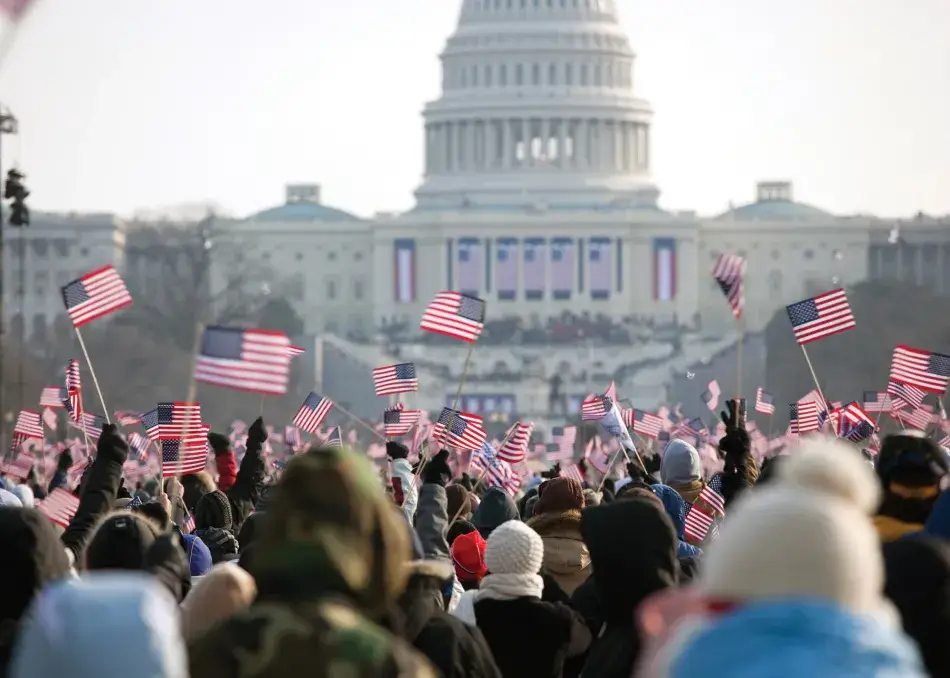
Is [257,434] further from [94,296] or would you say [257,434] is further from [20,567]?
[20,567]

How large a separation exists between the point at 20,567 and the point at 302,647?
74.5 inches

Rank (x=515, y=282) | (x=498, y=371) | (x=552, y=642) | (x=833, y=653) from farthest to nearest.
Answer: (x=515, y=282) → (x=498, y=371) → (x=552, y=642) → (x=833, y=653)

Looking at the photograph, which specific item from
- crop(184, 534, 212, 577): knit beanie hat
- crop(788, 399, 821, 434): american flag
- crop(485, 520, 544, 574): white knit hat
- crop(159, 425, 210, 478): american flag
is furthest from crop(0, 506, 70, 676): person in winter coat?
crop(788, 399, 821, 434): american flag

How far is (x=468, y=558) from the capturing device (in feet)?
38.5

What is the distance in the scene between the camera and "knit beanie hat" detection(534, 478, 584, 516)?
1128 cm

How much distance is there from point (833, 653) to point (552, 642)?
422 centimetres

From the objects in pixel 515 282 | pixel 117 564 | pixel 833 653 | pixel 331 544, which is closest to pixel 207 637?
pixel 331 544

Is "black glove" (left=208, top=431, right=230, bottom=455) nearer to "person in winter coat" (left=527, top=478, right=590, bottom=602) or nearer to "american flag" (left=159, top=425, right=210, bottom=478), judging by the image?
"american flag" (left=159, top=425, right=210, bottom=478)

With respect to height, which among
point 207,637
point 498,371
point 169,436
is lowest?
point 498,371

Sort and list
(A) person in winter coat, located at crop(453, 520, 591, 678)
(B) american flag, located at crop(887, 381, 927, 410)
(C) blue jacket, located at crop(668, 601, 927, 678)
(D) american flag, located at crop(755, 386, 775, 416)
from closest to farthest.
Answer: (C) blue jacket, located at crop(668, 601, 927, 678)
(A) person in winter coat, located at crop(453, 520, 591, 678)
(B) american flag, located at crop(887, 381, 927, 410)
(D) american flag, located at crop(755, 386, 775, 416)

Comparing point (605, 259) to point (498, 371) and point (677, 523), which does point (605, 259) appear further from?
point (677, 523)

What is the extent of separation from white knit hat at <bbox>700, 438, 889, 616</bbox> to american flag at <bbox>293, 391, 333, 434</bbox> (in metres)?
24.1

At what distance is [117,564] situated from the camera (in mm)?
7820

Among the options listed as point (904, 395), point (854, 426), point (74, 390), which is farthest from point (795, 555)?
point (904, 395)
